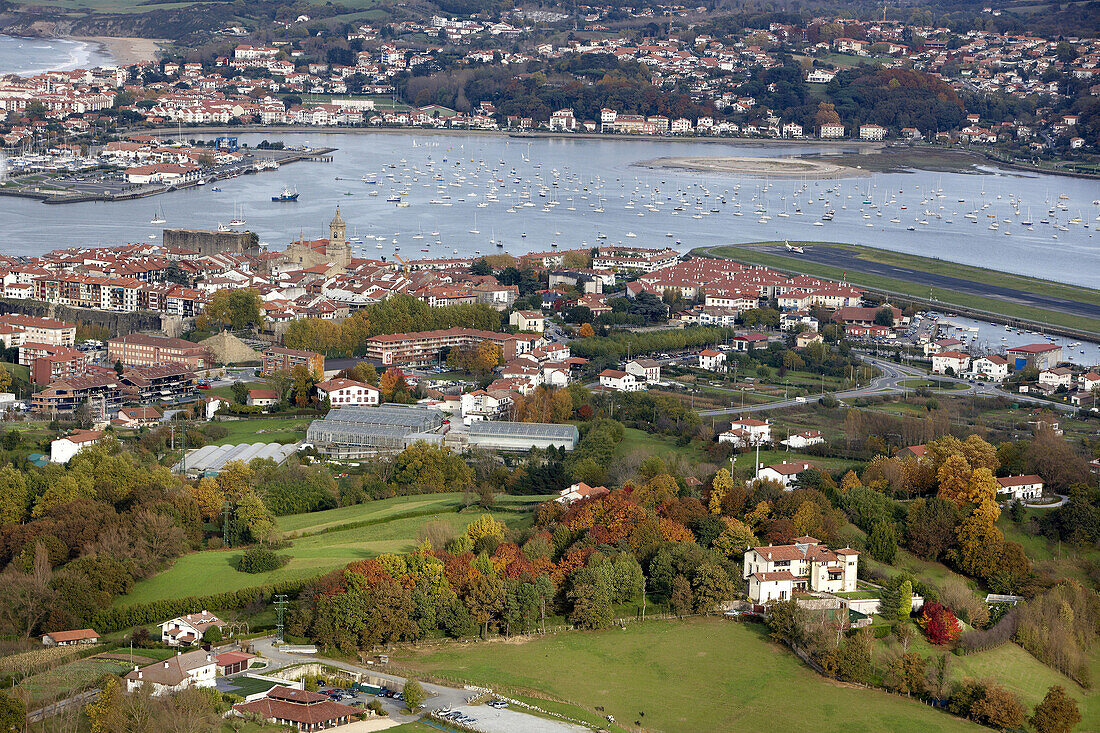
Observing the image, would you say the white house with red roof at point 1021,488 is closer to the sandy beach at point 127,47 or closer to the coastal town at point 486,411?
the coastal town at point 486,411

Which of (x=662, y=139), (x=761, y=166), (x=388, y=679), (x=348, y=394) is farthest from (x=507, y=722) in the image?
(x=662, y=139)

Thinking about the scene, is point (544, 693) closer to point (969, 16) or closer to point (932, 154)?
point (932, 154)

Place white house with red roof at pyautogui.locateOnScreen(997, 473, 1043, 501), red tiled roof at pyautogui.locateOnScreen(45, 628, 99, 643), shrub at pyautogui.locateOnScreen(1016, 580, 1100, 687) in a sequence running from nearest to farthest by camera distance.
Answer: red tiled roof at pyautogui.locateOnScreen(45, 628, 99, 643) < shrub at pyautogui.locateOnScreen(1016, 580, 1100, 687) < white house with red roof at pyautogui.locateOnScreen(997, 473, 1043, 501)

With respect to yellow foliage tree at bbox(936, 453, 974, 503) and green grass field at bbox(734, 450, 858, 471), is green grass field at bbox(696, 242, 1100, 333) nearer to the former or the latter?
green grass field at bbox(734, 450, 858, 471)

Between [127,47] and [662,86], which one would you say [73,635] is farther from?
[127,47]

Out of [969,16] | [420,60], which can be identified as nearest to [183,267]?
[420,60]

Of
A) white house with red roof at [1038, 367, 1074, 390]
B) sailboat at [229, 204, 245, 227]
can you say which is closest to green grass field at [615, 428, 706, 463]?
white house with red roof at [1038, 367, 1074, 390]
